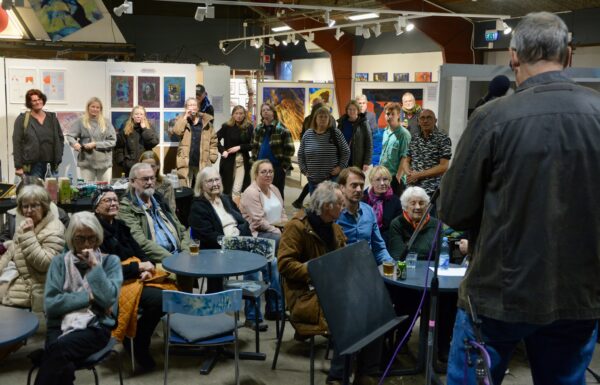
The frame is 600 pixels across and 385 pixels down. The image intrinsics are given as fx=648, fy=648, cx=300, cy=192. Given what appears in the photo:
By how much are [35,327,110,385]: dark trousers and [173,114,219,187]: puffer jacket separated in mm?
4754

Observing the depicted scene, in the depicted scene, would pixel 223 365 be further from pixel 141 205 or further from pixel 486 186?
pixel 486 186

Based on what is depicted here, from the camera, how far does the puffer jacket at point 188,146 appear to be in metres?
8.00

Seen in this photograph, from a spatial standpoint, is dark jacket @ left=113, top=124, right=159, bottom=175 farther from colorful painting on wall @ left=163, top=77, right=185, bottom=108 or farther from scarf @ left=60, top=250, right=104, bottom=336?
scarf @ left=60, top=250, right=104, bottom=336

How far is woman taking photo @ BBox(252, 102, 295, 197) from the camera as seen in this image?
7797 millimetres

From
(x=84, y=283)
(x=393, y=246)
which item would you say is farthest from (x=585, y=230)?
(x=393, y=246)

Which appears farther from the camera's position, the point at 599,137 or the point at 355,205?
the point at 355,205

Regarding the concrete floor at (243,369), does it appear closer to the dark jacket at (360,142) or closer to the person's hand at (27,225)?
the person's hand at (27,225)

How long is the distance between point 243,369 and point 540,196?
281cm

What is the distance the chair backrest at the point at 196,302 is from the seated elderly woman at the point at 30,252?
38.1 inches

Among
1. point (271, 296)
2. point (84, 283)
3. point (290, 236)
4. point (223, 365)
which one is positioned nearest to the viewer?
point (84, 283)

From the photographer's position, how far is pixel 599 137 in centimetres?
162

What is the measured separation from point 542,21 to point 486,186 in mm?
439

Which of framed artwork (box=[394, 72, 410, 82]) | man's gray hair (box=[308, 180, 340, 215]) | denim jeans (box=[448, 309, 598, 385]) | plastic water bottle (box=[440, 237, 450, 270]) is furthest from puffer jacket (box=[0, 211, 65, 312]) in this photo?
framed artwork (box=[394, 72, 410, 82])

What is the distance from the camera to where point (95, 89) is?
8922mm
